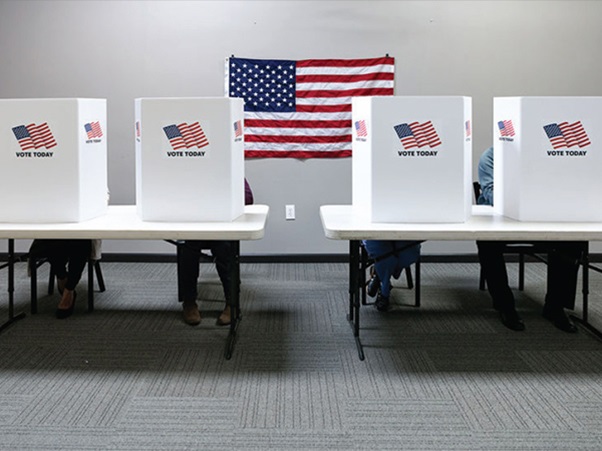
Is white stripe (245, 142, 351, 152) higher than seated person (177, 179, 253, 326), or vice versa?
white stripe (245, 142, 351, 152)

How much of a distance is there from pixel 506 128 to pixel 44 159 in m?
1.85

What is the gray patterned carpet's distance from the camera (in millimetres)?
2121

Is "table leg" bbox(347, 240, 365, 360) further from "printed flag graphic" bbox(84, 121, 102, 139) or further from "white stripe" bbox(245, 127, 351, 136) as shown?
"white stripe" bbox(245, 127, 351, 136)

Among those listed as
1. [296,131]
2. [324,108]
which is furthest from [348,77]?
[296,131]

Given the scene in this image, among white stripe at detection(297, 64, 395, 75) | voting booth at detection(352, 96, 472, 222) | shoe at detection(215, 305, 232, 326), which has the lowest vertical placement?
shoe at detection(215, 305, 232, 326)

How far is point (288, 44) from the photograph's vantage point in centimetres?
471

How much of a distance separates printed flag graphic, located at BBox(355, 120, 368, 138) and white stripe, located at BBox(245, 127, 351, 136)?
1782 millimetres

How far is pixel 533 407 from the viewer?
2.32 meters

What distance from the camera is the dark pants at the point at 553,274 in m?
3.22

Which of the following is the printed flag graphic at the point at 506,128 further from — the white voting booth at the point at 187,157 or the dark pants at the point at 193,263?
the dark pants at the point at 193,263

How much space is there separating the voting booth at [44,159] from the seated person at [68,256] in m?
0.69

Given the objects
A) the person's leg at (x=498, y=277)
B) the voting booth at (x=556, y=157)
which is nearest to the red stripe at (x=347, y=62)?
the person's leg at (x=498, y=277)

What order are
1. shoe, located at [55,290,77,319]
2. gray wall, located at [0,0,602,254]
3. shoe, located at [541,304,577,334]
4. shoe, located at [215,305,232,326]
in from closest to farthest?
shoe, located at [541,304,577,334]
shoe, located at [215,305,232,326]
shoe, located at [55,290,77,319]
gray wall, located at [0,0,602,254]

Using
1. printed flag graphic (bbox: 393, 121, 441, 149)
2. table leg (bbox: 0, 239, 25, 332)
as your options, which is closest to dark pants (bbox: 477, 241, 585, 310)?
printed flag graphic (bbox: 393, 121, 441, 149)
